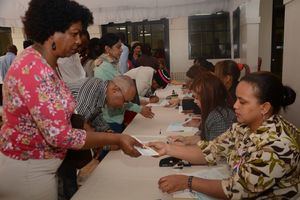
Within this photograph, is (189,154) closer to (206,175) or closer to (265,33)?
(206,175)

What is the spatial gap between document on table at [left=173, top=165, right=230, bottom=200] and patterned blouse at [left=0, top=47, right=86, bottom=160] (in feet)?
1.68

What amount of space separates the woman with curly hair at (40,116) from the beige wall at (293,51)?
2.10m

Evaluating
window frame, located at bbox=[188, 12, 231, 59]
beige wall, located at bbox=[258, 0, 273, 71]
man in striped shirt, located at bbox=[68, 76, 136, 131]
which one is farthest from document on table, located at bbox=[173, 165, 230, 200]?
window frame, located at bbox=[188, 12, 231, 59]

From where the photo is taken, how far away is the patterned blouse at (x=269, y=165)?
1076mm

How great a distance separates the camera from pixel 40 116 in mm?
1085

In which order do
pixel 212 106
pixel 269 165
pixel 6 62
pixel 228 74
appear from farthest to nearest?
1. pixel 6 62
2. pixel 228 74
3. pixel 212 106
4. pixel 269 165

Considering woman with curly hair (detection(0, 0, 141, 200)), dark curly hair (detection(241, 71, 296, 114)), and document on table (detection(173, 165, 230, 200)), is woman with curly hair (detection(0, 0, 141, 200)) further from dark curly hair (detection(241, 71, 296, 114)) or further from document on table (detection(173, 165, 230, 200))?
dark curly hair (detection(241, 71, 296, 114))

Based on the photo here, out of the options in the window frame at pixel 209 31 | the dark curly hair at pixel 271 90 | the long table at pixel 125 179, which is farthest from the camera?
the window frame at pixel 209 31

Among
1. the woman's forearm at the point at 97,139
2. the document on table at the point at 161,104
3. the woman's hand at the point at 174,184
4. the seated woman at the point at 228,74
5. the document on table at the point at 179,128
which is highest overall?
the seated woman at the point at 228,74

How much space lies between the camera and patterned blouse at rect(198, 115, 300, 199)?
3.53 feet

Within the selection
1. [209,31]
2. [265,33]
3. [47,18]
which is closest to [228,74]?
[47,18]

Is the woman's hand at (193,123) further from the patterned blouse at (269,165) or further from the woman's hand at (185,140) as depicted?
the patterned blouse at (269,165)

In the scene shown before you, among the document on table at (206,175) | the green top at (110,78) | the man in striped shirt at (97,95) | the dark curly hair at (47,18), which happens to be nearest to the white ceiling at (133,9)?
the green top at (110,78)

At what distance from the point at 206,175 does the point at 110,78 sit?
1572mm
